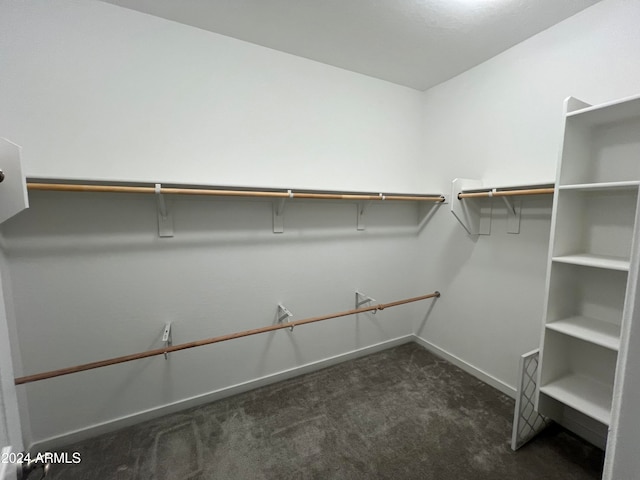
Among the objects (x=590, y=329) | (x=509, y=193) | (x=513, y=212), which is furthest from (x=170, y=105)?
(x=590, y=329)

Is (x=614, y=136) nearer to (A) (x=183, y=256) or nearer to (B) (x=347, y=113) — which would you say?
(B) (x=347, y=113)

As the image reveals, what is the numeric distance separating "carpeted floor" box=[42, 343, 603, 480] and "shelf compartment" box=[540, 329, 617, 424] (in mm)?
384

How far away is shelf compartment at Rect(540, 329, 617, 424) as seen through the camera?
1431 mm

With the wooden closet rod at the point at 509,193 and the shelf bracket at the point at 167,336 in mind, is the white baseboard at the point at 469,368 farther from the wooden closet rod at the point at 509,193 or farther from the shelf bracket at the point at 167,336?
the shelf bracket at the point at 167,336

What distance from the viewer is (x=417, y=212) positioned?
2652 mm

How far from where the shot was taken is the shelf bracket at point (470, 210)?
2025mm

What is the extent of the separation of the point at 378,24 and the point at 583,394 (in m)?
2.46

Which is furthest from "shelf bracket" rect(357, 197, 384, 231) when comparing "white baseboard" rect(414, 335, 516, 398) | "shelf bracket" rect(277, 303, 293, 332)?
"white baseboard" rect(414, 335, 516, 398)

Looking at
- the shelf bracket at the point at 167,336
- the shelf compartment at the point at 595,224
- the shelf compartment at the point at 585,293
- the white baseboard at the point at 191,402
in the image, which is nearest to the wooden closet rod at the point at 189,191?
the shelf bracket at the point at 167,336

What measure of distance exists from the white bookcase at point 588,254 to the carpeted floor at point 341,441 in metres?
0.32

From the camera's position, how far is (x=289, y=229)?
2059 millimetres

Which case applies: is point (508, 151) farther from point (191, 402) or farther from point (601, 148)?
point (191, 402)

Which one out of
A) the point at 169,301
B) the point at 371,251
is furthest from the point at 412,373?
the point at 169,301

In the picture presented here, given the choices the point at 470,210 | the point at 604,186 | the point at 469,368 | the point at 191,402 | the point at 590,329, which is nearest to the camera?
the point at 604,186
